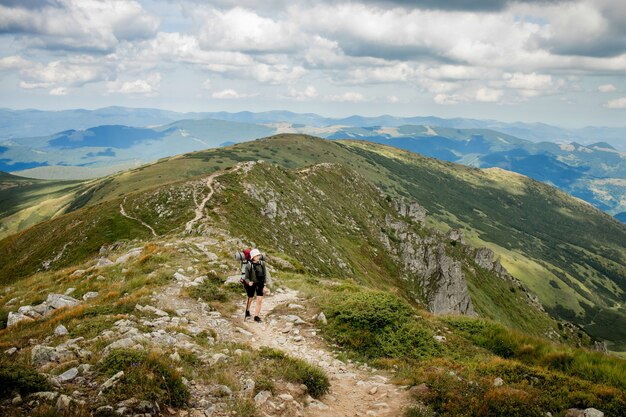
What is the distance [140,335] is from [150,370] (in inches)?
141

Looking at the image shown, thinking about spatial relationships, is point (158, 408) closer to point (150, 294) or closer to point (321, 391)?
point (321, 391)

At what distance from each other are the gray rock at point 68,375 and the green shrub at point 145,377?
57 centimetres

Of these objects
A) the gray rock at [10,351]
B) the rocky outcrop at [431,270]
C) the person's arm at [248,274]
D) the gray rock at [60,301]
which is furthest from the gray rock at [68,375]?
the rocky outcrop at [431,270]

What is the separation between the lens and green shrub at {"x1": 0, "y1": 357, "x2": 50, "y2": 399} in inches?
318

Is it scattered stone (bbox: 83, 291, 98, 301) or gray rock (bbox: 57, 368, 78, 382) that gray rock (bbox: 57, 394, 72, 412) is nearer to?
gray rock (bbox: 57, 368, 78, 382)

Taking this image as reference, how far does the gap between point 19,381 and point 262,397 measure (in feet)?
19.0

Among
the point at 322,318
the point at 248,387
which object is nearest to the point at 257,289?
the point at 322,318

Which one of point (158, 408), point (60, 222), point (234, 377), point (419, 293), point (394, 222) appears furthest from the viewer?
point (394, 222)

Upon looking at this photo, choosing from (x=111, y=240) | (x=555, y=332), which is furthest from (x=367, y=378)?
(x=555, y=332)

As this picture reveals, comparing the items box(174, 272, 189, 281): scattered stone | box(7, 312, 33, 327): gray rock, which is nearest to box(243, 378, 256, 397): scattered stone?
box(7, 312, 33, 327): gray rock

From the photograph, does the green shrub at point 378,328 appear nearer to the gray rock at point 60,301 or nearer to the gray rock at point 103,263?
the gray rock at point 60,301

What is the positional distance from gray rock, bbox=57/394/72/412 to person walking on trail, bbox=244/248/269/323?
31.4ft

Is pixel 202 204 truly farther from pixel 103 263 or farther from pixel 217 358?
pixel 217 358

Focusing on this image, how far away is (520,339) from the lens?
1467cm
